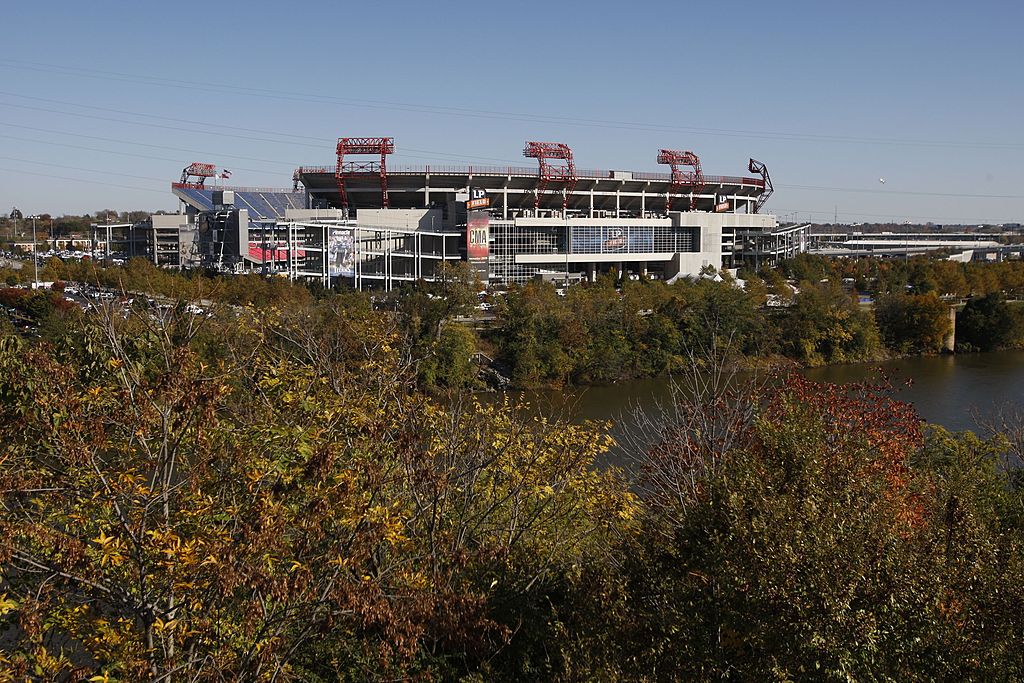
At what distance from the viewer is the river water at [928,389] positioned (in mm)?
9875

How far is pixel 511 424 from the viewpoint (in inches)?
170

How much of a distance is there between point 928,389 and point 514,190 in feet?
41.9

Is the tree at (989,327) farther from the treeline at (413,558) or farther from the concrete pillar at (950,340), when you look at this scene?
the treeline at (413,558)

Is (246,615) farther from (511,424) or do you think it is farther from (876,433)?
(876,433)

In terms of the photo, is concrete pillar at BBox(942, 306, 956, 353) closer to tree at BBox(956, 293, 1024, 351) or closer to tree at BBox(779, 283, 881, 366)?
tree at BBox(956, 293, 1024, 351)

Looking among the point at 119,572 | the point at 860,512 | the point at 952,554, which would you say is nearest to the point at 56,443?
the point at 119,572

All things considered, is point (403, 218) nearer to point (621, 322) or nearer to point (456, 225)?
point (456, 225)

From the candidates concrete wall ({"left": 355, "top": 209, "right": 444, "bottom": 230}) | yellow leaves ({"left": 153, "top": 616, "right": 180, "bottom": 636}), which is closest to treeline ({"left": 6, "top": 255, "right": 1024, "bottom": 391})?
concrete wall ({"left": 355, "top": 209, "right": 444, "bottom": 230})

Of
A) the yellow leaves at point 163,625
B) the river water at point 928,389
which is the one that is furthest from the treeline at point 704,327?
the yellow leaves at point 163,625

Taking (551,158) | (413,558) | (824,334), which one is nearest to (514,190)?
(551,158)

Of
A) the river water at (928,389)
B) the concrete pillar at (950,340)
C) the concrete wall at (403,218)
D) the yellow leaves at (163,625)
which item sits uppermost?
the concrete wall at (403,218)

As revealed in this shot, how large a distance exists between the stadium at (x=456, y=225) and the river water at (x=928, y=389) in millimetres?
8138

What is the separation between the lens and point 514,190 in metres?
22.4

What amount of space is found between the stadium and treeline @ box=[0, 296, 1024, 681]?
1553 centimetres
